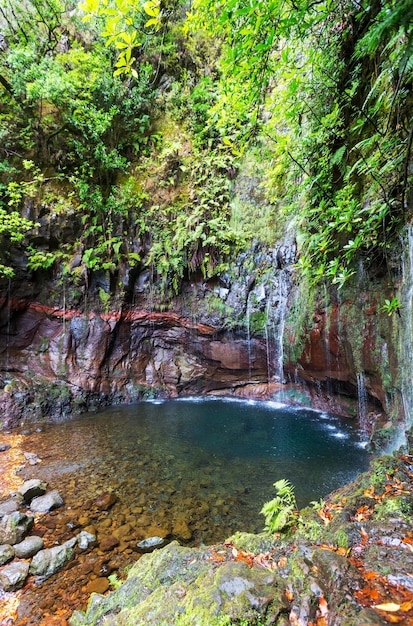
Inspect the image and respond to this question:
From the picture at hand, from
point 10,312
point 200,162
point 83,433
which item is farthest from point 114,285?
point 200,162

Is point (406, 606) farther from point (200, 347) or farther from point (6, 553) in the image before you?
point (200, 347)

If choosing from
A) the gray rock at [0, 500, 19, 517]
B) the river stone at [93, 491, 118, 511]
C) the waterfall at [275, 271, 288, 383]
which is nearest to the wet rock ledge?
the river stone at [93, 491, 118, 511]

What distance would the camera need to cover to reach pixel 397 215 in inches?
168

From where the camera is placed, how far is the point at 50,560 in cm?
333

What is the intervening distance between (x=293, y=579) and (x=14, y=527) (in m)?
3.99

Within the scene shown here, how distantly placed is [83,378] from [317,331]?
26.6 feet

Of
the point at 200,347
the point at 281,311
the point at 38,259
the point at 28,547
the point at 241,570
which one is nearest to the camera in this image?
the point at 241,570

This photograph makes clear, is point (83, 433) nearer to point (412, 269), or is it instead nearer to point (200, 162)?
point (412, 269)

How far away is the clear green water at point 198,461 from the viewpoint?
4434mm

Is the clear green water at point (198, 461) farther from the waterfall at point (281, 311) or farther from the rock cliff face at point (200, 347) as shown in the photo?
the waterfall at point (281, 311)

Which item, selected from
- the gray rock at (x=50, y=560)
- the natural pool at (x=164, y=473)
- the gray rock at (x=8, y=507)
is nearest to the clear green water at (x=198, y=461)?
the natural pool at (x=164, y=473)

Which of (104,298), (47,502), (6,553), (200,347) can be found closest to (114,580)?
(6,553)

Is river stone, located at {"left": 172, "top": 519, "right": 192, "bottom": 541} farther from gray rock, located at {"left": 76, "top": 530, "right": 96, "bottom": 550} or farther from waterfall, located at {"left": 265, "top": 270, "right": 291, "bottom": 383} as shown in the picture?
waterfall, located at {"left": 265, "top": 270, "right": 291, "bottom": 383}

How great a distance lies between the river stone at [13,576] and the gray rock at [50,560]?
0.09 meters
